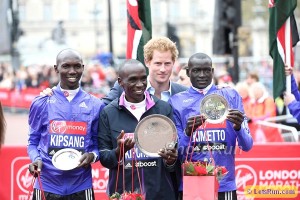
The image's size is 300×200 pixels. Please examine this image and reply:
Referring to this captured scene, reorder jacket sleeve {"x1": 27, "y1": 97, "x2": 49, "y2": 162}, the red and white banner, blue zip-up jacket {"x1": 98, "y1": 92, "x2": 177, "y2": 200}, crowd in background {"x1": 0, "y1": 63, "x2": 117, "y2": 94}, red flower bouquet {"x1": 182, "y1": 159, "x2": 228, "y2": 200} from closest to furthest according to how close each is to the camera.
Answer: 1. red flower bouquet {"x1": 182, "y1": 159, "x2": 228, "y2": 200}
2. blue zip-up jacket {"x1": 98, "y1": 92, "x2": 177, "y2": 200}
3. jacket sleeve {"x1": 27, "y1": 97, "x2": 49, "y2": 162}
4. the red and white banner
5. crowd in background {"x1": 0, "y1": 63, "x2": 117, "y2": 94}

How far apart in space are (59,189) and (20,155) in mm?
3933

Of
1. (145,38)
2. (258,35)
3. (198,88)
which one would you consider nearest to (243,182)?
(145,38)

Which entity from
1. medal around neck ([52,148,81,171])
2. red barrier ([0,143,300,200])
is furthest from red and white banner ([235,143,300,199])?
medal around neck ([52,148,81,171])

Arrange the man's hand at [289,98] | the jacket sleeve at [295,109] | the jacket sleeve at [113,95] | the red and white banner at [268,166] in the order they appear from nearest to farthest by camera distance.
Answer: the jacket sleeve at [113,95]
the jacket sleeve at [295,109]
the man's hand at [289,98]
the red and white banner at [268,166]

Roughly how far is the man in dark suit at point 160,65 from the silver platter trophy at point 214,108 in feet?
3.53

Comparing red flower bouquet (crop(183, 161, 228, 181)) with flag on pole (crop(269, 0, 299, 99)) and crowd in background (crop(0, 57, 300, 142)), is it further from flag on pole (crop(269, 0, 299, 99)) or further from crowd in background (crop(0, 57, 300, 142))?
flag on pole (crop(269, 0, 299, 99))

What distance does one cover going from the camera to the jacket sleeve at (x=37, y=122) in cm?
835

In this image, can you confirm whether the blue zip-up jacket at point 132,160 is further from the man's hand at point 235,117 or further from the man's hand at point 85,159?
the man's hand at point 235,117

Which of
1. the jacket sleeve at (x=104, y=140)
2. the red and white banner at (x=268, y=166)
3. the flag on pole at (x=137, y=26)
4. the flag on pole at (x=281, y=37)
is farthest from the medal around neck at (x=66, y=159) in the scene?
the red and white banner at (x=268, y=166)

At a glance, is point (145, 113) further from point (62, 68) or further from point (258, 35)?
point (258, 35)

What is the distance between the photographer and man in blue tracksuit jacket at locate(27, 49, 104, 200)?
27.0ft

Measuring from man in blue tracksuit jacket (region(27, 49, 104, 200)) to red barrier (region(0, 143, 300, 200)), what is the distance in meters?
3.55

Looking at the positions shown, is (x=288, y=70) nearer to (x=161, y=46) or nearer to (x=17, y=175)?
(x=161, y=46)

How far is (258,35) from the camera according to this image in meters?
120
